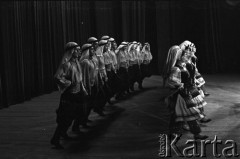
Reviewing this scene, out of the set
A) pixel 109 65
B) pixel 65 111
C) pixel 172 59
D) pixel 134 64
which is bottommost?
pixel 134 64

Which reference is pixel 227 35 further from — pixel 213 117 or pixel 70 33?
pixel 213 117

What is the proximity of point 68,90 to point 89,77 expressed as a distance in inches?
44.8

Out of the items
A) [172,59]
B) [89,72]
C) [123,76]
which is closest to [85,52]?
[89,72]

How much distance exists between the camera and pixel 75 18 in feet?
57.9

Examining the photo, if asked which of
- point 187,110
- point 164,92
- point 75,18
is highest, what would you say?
point 75,18

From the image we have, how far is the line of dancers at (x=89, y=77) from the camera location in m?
7.75

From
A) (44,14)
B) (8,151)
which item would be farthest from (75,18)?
(8,151)

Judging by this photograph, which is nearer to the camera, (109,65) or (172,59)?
(172,59)

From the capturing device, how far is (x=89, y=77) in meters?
8.85

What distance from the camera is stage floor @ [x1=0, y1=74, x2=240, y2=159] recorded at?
24.7 feet

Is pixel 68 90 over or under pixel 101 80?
over

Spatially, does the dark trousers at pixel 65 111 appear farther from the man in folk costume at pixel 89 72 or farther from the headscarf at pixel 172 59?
the headscarf at pixel 172 59

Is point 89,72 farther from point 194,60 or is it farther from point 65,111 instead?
point 194,60

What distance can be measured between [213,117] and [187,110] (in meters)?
2.56
